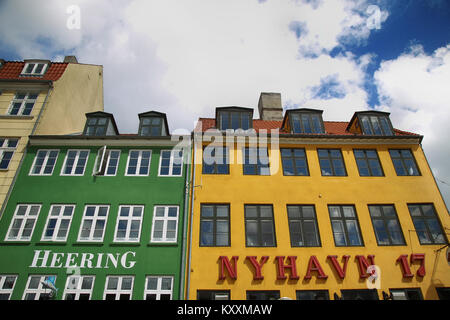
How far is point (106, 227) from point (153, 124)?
7.19 meters

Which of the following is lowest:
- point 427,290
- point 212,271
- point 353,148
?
point 427,290

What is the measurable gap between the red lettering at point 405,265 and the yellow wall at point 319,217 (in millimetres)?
219

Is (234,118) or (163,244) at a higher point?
(234,118)

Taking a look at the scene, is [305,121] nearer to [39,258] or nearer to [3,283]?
[39,258]

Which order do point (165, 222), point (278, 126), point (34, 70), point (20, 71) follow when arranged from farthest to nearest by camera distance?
point (278, 126), point (34, 70), point (20, 71), point (165, 222)

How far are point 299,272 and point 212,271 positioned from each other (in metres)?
4.22

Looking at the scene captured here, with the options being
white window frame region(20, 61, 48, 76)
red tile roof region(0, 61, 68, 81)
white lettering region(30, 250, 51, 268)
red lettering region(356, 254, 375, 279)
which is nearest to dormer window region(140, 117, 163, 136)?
red tile roof region(0, 61, 68, 81)

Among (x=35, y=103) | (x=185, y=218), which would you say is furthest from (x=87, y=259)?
(x=35, y=103)

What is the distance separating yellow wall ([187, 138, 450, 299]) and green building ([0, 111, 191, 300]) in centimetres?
145

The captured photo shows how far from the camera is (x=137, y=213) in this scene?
15844mm

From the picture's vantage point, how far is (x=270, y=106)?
24.5 metres

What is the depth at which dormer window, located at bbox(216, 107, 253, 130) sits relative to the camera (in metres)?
19.2
